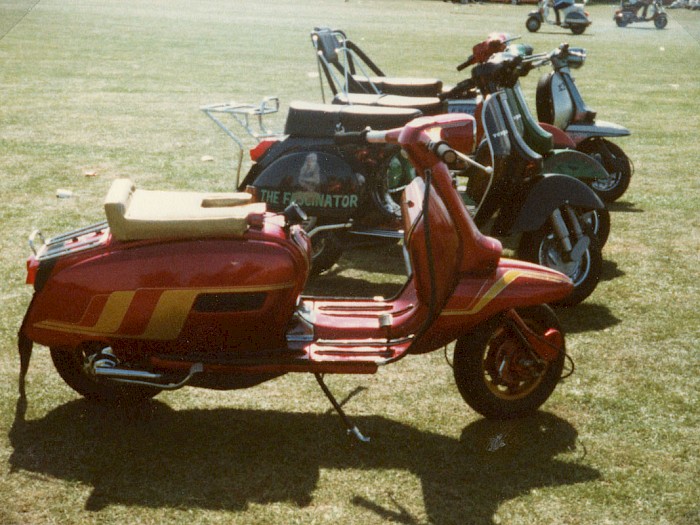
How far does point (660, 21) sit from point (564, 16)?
16.6 ft

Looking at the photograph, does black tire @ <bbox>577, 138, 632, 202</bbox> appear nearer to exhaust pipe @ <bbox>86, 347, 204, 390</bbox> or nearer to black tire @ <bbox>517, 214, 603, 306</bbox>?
black tire @ <bbox>517, 214, 603, 306</bbox>

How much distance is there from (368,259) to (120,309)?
3158mm

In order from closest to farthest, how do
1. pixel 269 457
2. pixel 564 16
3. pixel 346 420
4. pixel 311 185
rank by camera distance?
pixel 269 457, pixel 346 420, pixel 311 185, pixel 564 16

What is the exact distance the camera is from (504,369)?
408 centimetres

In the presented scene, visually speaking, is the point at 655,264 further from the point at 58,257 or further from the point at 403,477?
the point at 58,257

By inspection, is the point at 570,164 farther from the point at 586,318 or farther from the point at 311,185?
the point at 311,185

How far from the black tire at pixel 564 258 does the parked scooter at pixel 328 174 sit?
893 mm

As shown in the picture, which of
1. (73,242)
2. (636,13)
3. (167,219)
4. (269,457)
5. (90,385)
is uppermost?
(167,219)

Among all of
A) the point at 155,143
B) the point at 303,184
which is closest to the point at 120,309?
the point at 303,184

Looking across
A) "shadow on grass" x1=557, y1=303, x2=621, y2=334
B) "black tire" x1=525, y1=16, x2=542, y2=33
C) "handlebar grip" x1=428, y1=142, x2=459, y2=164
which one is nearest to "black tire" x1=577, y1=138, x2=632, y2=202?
"shadow on grass" x1=557, y1=303, x2=621, y2=334

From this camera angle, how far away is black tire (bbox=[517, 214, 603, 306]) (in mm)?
5555

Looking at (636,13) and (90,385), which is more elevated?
(90,385)

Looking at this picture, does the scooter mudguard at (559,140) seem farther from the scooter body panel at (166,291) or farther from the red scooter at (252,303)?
the scooter body panel at (166,291)

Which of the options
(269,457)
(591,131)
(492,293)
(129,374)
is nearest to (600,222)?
(591,131)
